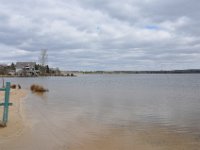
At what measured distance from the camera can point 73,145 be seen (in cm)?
1043

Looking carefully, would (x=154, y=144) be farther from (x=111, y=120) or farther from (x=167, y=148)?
(x=111, y=120)

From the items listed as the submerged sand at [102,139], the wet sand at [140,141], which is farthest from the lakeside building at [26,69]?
the wet sand at [140,141]

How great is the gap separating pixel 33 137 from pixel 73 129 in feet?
8.56

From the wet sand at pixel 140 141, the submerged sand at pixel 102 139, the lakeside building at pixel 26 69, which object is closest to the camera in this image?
the submerged sand at pixel 102 139

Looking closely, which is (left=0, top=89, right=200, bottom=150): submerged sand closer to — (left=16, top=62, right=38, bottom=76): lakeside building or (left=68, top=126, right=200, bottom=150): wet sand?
(left=68, top=126, right=200, bottom=150): wet sand

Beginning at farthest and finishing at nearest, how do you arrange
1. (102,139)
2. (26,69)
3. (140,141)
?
(26,69)
(102,139)
(140,141)

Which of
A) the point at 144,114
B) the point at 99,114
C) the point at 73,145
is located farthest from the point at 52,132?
the point at 144,114

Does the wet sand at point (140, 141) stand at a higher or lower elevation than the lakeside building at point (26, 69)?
lower

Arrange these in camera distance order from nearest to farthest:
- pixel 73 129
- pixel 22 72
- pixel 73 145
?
pixel 73 145
pixel 73 129
pixel 22 72

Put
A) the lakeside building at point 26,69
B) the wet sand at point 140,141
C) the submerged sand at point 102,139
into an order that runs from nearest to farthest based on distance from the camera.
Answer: the submerged sand at point 102,139, the wet sand at point 140,141, the lakeside building at point 26,69

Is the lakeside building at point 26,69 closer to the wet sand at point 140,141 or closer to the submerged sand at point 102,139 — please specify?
the submerged sand at point 102,139

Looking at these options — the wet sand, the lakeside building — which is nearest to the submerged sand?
the wet sand

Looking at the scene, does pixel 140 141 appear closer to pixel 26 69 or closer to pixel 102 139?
Answer: pixel 102 139

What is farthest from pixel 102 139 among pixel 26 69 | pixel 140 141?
pixel 26 69
